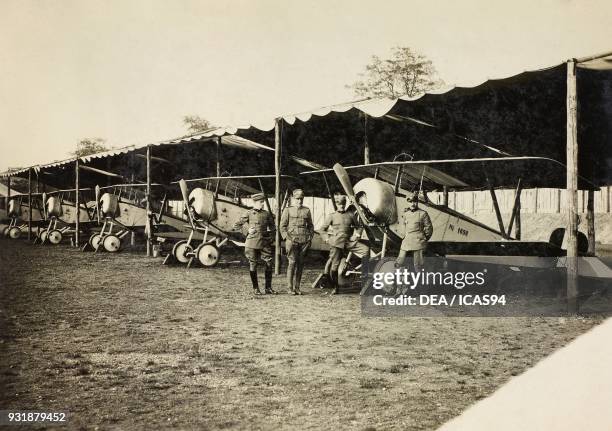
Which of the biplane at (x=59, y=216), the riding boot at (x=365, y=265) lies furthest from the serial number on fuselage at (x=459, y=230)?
the biplane at (x=59, y=216)

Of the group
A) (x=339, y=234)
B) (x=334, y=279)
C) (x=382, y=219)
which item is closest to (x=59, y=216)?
(x=334, y=279)

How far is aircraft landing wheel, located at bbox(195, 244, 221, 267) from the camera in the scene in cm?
1172

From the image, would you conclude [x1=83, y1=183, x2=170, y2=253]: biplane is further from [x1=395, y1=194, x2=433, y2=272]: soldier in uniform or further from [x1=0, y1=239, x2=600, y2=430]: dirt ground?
[x1=395, y1=194, x2=433, y2=272]: soldier in uniform

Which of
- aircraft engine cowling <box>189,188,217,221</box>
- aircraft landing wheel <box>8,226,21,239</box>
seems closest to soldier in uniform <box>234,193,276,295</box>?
aircraft engine cowling <box>189,188,217,221</box>

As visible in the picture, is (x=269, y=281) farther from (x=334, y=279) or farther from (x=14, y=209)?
(x=14, y=209)

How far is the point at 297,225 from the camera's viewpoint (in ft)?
27.2

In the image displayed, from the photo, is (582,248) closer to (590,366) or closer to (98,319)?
(590,366)

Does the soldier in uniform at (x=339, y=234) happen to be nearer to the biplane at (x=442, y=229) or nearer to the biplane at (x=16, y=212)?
the biplane at (x=442, y=229)

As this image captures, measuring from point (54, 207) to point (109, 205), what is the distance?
187 inches

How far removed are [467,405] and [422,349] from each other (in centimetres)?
133

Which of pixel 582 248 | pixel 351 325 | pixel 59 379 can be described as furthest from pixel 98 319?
pixel 582 248

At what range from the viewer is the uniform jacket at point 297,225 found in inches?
326

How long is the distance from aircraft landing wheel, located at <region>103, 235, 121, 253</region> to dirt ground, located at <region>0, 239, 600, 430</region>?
7790 millimetres

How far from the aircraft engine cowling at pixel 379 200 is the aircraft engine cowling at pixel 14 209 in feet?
61.4
